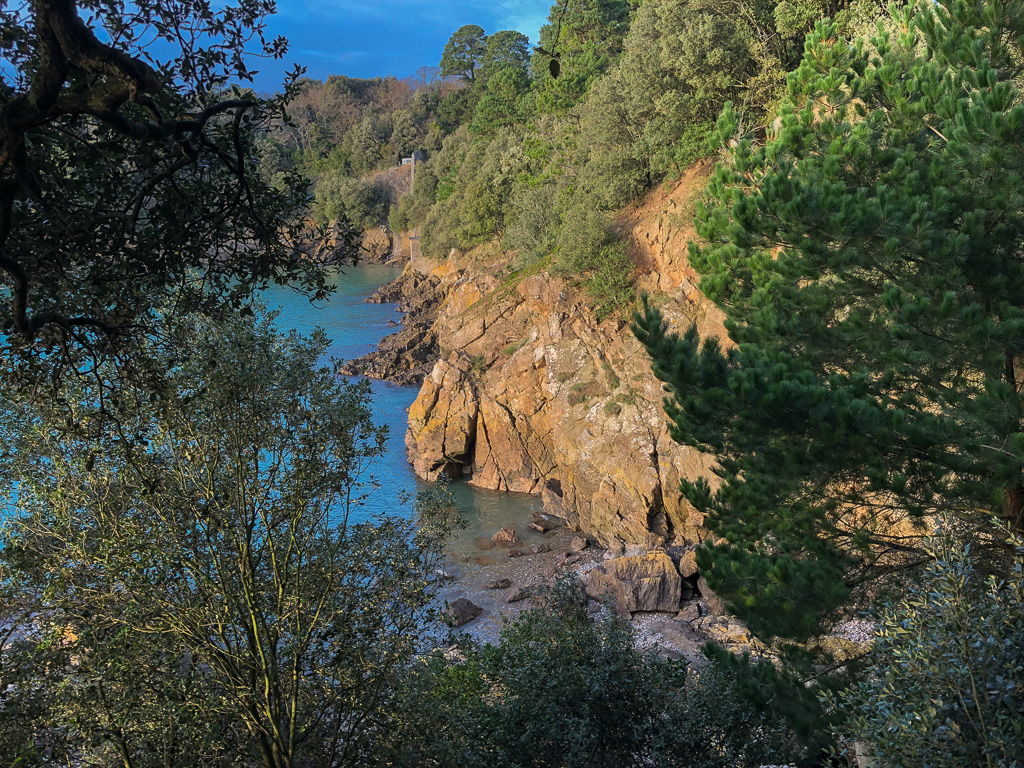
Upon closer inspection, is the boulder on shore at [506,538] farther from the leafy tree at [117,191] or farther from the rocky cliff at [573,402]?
the leafy tree at [117,191]

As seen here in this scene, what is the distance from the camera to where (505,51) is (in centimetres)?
6372

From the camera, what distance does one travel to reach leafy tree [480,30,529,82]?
63072mm

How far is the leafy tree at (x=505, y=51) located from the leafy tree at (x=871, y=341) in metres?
58.7

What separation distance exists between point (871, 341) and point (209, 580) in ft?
26.0

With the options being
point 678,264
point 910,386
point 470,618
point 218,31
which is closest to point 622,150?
point 678,264

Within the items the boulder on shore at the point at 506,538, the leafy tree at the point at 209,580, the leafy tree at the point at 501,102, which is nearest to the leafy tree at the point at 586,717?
the leafy tree at the point at 209,580

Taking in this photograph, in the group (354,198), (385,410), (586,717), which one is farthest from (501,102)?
(586,717)

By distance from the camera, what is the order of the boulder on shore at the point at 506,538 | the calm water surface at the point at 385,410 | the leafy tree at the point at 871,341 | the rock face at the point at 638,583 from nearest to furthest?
the leafy tree at the point at 871,341 → the rock face at the point at 638,583 → the boulder on shore at the point at 506,538 → the calm water surface at the point at 385,410

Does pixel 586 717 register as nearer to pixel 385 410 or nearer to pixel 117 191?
pixel 117 191

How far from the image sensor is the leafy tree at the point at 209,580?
6.12m

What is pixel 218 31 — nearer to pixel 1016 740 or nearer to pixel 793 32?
pixel 1016 740

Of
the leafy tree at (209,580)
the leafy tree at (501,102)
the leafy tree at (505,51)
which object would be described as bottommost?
the leafy tree at (209,580)

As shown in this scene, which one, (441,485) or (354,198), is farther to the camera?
(354,198)

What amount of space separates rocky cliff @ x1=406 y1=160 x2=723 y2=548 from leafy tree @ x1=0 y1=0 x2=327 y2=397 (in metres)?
17.4
